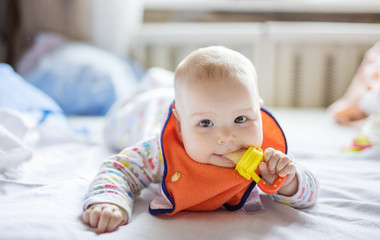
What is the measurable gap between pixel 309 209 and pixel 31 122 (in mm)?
979

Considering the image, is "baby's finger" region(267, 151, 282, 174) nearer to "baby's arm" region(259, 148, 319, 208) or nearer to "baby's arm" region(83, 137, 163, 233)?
"baby's arm" region(259, 148, 319, 208)

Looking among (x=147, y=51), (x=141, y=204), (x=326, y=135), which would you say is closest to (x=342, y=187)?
(x=141, y=204)

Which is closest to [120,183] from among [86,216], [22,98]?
→ [86,216]

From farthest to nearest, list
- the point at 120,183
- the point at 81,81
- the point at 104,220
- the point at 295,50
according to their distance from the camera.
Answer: the point at 295,50 → the point at 81,81 → the point at 120,183 → the point at 104,220

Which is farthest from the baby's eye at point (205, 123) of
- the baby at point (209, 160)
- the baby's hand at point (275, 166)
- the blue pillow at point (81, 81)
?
A: the blue pillow at point (81, 81)

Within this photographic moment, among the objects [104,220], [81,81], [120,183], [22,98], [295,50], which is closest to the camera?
[104,220]

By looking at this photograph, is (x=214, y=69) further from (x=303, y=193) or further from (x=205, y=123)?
(x=303, y=193)

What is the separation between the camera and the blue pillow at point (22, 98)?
140cm

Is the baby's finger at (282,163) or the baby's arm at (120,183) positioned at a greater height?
the baby's finger at (282,163)

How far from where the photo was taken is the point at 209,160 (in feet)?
2.56

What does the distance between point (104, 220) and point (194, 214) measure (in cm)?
19

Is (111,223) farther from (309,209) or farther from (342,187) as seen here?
(342,187)

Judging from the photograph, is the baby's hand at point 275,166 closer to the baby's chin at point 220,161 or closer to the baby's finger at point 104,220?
the baby's chin at point 220,161

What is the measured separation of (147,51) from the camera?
239cm
